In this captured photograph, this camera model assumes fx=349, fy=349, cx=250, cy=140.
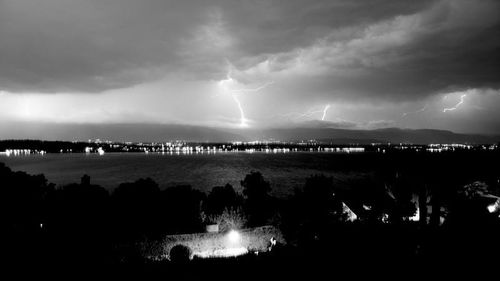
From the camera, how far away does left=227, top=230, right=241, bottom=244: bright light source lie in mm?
19125

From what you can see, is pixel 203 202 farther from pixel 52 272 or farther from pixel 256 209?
pixel 52 272

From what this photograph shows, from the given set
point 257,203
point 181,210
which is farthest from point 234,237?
point 257,203

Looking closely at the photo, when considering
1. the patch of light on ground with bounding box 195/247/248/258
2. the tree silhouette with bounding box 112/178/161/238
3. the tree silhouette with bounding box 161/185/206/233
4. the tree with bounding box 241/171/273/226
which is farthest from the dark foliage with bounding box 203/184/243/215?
the patch of light on ground with bounding box 195/247/248/258

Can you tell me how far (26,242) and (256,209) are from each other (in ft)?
60.3

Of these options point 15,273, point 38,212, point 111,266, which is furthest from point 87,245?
point 38,212

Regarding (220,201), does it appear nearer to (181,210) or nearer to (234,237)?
(181,210)

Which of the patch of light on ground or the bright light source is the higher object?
the bright light source

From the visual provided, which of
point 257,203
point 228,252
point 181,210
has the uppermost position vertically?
point 181,210

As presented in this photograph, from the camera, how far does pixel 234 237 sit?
62.7 feet

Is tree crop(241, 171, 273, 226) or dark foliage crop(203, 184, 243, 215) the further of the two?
dark foliage crop(203, 184, 243, 215)

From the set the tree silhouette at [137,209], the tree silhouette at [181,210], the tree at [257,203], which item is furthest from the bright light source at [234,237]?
the tree at [257,203]

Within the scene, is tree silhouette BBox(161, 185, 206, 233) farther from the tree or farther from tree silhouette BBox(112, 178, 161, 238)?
the tree

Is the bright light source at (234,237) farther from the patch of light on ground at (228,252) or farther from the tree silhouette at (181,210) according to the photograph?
the tree silhouette at (181,210)

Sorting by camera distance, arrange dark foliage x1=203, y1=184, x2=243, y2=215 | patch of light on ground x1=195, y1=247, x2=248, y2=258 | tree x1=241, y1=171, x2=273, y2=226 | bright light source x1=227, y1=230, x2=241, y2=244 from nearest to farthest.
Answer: patch of light on ground x1=195, y1=247, x2=248, y2=258
bright light source x1=227, y1=230, x2=241, y2=244
tree x1=241, y1=171, x2=273, y2=226
dark foliage x1=203, y1=184, x2=243, y2=215
